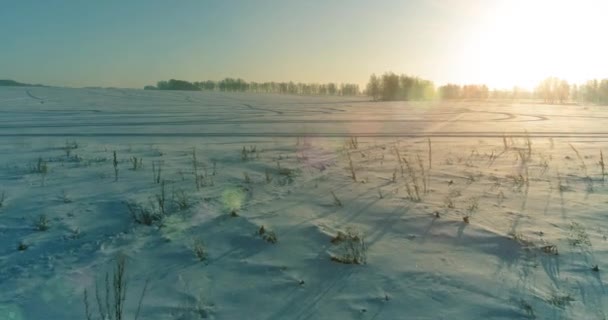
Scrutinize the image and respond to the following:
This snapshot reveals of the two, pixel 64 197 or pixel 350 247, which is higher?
pixel 64 197

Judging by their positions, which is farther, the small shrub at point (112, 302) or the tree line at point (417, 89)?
the tree line at point (417, 89)

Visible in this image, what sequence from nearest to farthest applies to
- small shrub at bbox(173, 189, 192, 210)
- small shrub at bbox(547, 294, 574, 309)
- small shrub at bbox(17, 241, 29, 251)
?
small shrub at bbox(547, 294, 574, 309)
small shrub at bbox(17, 241, 29, 251)
small shrub at bbox(173, 189, 192, 210)

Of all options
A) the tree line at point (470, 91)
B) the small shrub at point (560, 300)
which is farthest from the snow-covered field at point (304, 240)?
the tree line at point (470, 91)

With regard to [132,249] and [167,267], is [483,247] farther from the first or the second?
[132,249]

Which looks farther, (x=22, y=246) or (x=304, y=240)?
(x=304, y=240)

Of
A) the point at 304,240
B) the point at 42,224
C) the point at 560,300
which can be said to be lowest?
the point at 560,300

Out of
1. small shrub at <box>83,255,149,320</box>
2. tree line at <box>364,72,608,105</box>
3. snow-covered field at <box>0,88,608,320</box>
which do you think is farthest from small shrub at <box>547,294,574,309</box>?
tree line at <box>364,72,608,105</box>

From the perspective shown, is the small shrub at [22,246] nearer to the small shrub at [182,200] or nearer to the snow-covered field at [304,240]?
the snow-covered field at [304,240]

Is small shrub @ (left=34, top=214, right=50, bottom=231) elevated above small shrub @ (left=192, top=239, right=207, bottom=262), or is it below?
above

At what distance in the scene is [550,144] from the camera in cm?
→ 1271

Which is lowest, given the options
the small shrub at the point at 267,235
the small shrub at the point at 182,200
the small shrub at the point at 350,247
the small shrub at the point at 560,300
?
the small shrub at the point at 560,300

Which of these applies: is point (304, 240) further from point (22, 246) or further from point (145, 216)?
point (22, 246)

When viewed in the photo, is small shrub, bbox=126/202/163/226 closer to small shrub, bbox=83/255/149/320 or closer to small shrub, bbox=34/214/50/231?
small shrub, bbox=34/214/50/231

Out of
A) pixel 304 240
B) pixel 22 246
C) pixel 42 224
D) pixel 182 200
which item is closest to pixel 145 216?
pixel 182 200
